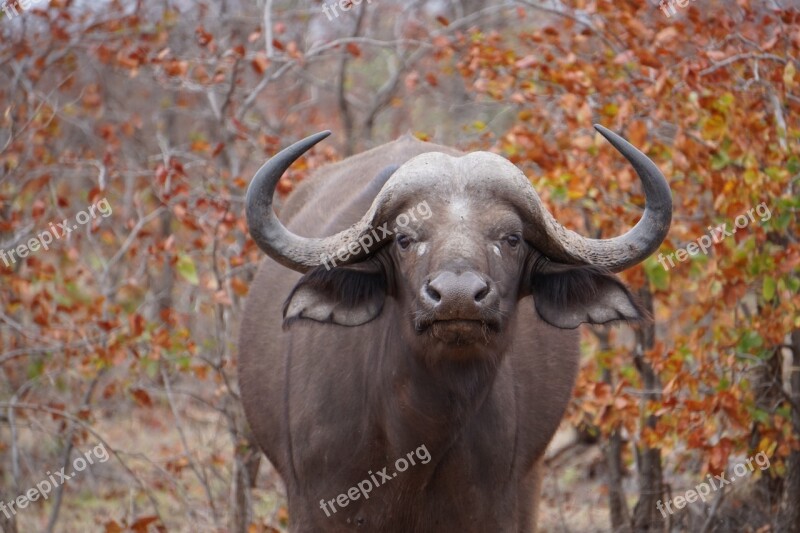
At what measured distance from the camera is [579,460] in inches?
378

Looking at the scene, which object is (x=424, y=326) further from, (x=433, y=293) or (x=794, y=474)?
(x=794, y=474)

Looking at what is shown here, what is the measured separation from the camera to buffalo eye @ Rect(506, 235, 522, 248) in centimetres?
436

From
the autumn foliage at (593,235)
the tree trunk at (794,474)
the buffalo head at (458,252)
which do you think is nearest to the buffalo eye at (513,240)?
the buffalo head at (458,252)

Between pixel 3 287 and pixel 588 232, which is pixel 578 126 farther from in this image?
pixel 3 287

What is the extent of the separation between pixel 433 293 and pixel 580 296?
3.24 feet

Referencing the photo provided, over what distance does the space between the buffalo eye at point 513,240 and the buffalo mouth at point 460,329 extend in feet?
1.36

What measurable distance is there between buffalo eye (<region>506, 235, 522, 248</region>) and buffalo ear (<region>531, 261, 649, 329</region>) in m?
0.33

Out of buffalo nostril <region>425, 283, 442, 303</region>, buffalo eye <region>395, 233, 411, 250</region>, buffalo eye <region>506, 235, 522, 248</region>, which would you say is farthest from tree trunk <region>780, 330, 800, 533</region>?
buffalo nostril <region>425, 283, 442, 303</region>

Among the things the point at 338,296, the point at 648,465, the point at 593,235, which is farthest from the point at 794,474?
the point at 338,296

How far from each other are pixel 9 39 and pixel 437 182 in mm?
5044

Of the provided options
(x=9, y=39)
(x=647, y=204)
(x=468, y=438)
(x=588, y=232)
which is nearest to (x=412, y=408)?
(x=468, y=438)

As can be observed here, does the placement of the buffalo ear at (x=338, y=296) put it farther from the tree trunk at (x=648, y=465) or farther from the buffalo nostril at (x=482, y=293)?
the tree trunk at (x=648, y=465)

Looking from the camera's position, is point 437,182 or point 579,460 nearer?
point 437,182

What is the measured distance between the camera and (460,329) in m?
3.98
